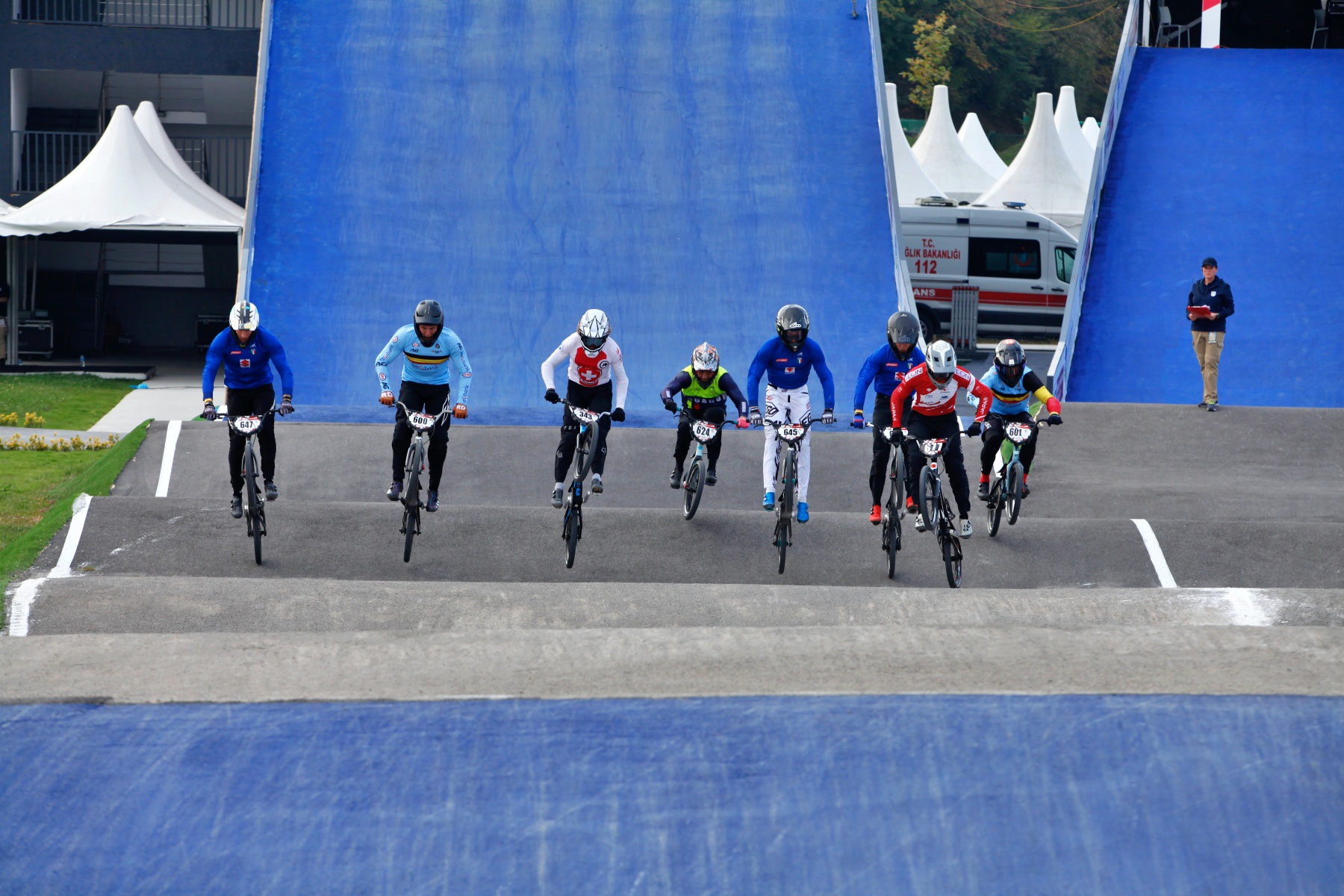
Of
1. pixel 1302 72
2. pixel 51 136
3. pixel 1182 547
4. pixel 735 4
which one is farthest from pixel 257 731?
pixel 51 136

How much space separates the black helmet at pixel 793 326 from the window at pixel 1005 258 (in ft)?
62.4

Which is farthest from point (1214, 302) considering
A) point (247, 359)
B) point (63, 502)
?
point (63, 502)

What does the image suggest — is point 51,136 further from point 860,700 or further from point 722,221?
point 860,700

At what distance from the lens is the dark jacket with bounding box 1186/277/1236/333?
1758cm

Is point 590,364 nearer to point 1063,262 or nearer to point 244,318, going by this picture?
point 244,318

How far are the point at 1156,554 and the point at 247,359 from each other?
317 inches

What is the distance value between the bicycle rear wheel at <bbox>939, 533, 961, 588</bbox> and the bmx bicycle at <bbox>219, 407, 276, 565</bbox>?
18.3 feet

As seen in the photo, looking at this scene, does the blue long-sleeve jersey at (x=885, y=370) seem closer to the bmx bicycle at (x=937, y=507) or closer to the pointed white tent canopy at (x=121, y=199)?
the bmx bicycle at (x=937, y=507)

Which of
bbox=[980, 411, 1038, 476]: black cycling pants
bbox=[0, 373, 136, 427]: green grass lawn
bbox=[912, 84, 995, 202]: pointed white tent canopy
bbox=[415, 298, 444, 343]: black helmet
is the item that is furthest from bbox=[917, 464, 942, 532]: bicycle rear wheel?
bbox=[912, 84, 995, 202]: pointed white tent canopy

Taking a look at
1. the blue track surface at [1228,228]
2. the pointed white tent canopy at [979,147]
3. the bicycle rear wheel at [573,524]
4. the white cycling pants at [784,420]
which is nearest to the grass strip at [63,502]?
the bicycle rear wheel at [573,524]

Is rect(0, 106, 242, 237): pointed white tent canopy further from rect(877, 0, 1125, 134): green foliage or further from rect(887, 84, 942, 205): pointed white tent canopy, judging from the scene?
rect(877, 0, 1125, 134): green foliage

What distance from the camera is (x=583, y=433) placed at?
37.8 ft

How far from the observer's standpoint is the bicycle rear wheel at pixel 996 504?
12395 mm

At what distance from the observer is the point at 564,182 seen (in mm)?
21797
